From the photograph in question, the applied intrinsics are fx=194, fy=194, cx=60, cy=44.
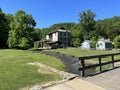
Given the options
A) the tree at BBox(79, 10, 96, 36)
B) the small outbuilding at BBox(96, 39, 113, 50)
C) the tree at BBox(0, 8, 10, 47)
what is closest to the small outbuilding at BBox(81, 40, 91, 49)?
the small outbuilding at BBox(96, 39, 113, 50)

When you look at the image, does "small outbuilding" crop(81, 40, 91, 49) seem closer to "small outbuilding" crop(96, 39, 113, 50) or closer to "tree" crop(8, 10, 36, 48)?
"small outbuilding" crop(96, 39, 113, 50)

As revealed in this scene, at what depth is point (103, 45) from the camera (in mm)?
70812

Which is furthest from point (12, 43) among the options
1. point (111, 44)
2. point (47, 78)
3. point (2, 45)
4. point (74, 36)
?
point (47, 78)

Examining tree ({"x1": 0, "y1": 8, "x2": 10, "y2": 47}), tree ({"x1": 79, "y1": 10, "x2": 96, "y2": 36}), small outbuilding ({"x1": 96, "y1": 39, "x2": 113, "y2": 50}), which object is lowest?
small outbuilding ({"x1": 96, "y1": 39, "x2": 113, "y2": 50})

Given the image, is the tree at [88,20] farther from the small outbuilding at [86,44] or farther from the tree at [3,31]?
the tree at [3,31]

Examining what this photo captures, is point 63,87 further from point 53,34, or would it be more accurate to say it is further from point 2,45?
point 53,34

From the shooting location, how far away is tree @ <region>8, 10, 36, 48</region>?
51406 millimetres

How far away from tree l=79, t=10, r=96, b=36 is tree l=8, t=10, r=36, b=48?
3857cm

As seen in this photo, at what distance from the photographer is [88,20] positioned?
293 feet

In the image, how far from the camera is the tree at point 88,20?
88.6 m

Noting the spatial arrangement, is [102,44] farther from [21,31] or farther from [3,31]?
[3,31]

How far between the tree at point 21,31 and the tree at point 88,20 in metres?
38.6

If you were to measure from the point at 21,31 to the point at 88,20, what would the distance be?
44.2 meters

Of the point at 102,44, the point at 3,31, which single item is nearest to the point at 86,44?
the point at 102,44
